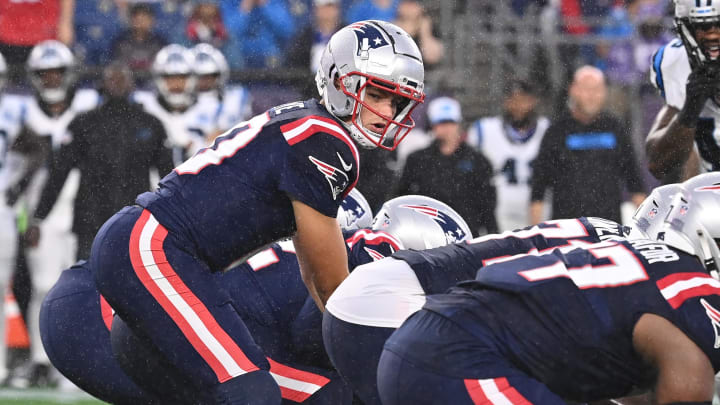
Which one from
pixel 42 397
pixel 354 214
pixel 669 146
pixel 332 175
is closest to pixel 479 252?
pixel 332 175

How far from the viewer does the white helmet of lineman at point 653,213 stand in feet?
11.9

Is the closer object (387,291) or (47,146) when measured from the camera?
(387,291)

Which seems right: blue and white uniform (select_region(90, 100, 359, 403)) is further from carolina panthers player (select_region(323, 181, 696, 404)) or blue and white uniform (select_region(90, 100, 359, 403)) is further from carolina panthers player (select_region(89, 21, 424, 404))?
carolina panthers player (select_region(323, 181, 696, 404))

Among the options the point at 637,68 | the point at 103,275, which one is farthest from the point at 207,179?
the point at 637,68

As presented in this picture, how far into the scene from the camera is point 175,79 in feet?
28.2

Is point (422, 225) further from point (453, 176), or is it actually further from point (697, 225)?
point (453, 176)

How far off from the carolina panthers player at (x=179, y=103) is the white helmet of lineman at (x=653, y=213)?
5.09m

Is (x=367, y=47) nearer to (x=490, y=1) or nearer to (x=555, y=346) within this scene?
(x=555, y=346)

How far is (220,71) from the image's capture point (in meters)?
8.88

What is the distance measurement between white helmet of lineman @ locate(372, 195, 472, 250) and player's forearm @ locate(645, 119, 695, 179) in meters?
1.18

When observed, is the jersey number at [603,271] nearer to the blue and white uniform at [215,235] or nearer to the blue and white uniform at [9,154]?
the blue and white uniform at [215,235]

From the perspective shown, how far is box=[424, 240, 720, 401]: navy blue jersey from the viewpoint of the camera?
3180 millimetres

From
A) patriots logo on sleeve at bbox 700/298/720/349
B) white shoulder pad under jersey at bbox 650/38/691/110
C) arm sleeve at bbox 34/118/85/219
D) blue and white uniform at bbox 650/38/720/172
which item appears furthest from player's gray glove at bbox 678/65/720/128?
arm sleeve at bbox 34/118/85/219

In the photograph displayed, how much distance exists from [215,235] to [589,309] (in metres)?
1.24
